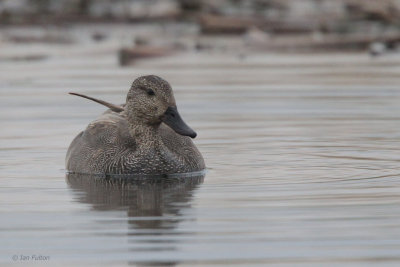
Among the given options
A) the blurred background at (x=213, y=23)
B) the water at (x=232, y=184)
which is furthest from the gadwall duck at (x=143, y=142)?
the blurred background at (x=213, y=23)

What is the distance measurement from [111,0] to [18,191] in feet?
87.2

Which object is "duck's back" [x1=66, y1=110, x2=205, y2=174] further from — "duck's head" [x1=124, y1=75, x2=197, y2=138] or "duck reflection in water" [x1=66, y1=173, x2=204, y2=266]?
"duck's head" [x1=124, y1=75, x2=197, y2=138]

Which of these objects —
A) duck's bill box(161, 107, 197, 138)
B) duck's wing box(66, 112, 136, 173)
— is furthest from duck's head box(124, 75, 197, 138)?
duck's wing box(66, 112, 136, 173)

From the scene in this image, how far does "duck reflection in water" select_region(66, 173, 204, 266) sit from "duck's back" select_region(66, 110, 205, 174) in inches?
4.2

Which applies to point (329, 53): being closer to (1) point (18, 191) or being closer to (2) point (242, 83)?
(2) point (242, 83)

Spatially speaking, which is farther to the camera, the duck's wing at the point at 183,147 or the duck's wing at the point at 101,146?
the duck's wing at the point at 101,146

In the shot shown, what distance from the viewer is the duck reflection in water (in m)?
8.54

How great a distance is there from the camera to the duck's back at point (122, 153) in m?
11.2

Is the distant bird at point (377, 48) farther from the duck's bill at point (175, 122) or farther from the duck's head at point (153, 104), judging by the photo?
the duck's bill at point (175, 122)

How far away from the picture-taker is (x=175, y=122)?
1095 cm

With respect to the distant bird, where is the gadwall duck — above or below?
above

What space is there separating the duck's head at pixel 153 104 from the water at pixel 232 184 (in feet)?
1.97

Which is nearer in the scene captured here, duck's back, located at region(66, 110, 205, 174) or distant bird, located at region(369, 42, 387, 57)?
duck's back, located at region(66, 110, 205, 174)

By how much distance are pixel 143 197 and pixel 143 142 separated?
1.43 metres
